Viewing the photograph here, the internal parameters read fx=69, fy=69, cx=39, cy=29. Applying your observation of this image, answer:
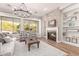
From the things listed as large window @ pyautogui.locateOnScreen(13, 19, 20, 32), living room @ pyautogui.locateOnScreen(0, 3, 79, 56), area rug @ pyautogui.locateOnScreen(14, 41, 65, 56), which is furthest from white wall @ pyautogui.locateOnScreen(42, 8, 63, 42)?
large window @ pyautogui.locateOnScreen(13, 19, 20, 32)

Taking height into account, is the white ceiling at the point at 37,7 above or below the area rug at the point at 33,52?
above

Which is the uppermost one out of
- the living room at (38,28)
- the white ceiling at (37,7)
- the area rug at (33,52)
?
the white ceiling at (37,7)

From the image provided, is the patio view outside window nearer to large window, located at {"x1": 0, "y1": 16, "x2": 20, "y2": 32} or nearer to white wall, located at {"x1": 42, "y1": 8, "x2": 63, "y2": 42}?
large window, located at {"x1": 0, "y1": 16, "x2": 20, "y2": 32}

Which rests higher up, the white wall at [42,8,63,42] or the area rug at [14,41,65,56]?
the white wall at [42,8,63,42]

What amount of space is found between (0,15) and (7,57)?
1.16 metres

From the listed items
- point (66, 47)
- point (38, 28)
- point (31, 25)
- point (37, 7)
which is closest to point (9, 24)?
point (31, 25)

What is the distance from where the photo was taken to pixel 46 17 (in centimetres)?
219

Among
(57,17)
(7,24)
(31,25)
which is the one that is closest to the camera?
(7,24)

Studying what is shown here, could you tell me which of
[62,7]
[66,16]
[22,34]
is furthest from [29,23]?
[66,16]

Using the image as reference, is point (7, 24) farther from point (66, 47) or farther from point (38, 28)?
point (66, 47)

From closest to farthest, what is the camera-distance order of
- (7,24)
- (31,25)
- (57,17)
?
(7,24)
(31,25)
(57,17)

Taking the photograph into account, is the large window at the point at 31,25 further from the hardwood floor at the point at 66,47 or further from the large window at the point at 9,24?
the hardwood floor at the point at 66,47

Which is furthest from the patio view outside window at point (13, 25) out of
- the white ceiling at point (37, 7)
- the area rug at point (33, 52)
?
the area rug at point (33, 52)

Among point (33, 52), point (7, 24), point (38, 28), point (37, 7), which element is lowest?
point (33, 52)
